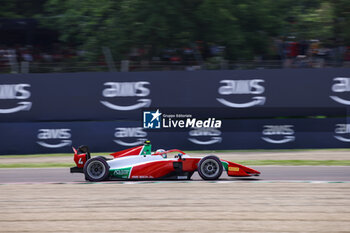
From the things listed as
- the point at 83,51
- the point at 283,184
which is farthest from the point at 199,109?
the point at 283,184

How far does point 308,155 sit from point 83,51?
366 inches

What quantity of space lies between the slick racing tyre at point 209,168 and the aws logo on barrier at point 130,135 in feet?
20.7

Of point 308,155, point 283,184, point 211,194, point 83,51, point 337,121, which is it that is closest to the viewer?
point 211,194

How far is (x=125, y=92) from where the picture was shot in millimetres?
15641

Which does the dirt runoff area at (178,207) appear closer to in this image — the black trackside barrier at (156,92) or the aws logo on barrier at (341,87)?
the black trackside barrier at (156,92)

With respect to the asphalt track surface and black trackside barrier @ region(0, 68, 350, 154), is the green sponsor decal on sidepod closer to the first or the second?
the asphalt track surface

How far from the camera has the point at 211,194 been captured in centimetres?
759

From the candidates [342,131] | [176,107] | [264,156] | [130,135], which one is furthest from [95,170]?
[342,131]

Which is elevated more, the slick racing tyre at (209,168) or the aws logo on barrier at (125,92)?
the aws logo on barrier at (125,92)

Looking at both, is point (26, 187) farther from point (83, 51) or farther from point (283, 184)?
point (83, 51)

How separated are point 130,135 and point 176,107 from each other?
1.69 m

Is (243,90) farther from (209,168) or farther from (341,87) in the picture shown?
(209,168)

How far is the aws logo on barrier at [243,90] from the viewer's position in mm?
15359

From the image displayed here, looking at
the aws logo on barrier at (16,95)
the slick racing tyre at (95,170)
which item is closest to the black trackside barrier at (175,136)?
the aws logo on barrier at (16,95)
